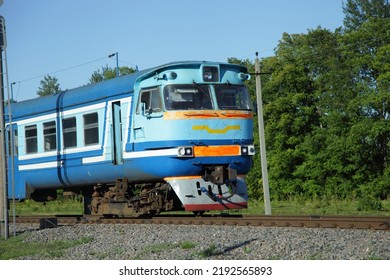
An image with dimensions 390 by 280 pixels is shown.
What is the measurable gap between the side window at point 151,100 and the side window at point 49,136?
14.4ft

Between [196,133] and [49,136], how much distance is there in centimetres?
594

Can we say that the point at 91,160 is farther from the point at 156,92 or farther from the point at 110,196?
the point at 156,92

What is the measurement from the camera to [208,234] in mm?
14195

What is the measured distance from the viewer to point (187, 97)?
17422 mm

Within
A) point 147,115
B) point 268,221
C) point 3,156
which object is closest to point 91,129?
point 147,115

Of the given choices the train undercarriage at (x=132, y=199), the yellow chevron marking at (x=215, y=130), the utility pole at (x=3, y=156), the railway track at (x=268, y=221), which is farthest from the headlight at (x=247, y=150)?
the utility pole at (x=3, y=156)

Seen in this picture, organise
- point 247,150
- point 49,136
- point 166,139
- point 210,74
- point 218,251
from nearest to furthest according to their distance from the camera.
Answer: point 218,251, point 166,139, point 210,74, point 247,150, point 49,136

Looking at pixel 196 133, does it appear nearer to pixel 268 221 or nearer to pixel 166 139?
pixel 166 139

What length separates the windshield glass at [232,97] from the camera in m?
17.8

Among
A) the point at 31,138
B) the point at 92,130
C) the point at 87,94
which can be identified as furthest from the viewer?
the point at 31,138

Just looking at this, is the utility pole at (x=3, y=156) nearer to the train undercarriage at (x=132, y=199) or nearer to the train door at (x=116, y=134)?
the train door at (x=116, y=134)
